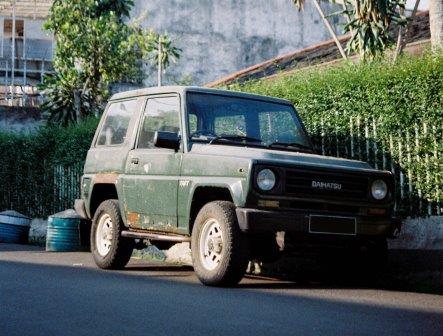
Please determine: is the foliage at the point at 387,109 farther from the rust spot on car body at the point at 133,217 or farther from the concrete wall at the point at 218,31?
the concrete wall at the point at 218,31

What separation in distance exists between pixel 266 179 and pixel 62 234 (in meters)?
7.41

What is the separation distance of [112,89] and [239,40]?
7.57 meters

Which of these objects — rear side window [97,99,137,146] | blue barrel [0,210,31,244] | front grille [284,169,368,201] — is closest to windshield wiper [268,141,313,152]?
front grille [284,169,368,201]

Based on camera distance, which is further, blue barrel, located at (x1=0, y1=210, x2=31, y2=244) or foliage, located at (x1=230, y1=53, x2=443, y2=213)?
blue barrel, located at (x1=0, y1=210, x2=31, y2=244)

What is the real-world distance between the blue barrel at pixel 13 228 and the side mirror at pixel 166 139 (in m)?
9.31

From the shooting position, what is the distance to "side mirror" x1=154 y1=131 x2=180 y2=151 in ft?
30.2

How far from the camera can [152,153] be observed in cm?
1000

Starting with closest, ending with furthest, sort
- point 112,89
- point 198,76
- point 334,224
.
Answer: point 334,224, point 112,89, point 198,76

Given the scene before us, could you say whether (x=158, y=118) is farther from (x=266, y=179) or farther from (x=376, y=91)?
(x=376, y=91)

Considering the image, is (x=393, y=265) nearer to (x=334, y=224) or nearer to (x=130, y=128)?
(x=334, y=224)

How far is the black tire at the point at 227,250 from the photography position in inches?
332

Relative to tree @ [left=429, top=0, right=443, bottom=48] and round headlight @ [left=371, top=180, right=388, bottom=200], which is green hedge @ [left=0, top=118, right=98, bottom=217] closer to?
tree @ [left=429, top=0, right=443, bottom=48]

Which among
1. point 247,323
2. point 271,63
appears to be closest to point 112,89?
point 271,63

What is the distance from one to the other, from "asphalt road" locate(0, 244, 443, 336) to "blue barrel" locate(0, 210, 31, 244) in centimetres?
777
